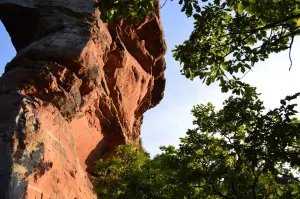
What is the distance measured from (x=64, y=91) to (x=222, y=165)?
7819 mm

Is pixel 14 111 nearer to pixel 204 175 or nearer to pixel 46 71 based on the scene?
pixel 46 71

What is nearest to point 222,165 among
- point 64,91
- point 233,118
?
point 233,118

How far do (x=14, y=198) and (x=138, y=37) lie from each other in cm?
1581

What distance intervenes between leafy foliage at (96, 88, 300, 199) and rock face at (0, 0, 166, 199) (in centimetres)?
294

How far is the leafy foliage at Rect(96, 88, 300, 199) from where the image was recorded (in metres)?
7.57

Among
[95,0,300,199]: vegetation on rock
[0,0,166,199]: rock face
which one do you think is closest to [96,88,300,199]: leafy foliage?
[95,0,300,199]: vegetation on rock

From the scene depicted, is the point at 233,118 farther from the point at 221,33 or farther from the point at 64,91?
the point at 64,91

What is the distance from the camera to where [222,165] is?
392 inches

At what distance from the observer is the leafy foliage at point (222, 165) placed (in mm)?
7566

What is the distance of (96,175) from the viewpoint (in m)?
19.5

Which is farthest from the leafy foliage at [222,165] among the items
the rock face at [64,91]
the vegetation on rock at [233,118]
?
the rock face at [64,91]

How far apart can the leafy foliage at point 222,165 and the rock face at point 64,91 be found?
2942mm

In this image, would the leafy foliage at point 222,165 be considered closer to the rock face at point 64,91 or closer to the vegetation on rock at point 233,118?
the vegetation on rock at point 233,118

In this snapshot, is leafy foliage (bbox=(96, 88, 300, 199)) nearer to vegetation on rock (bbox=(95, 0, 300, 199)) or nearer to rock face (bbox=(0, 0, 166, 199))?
vegetation on rock (bbox=(95, 0, 300, 199))
